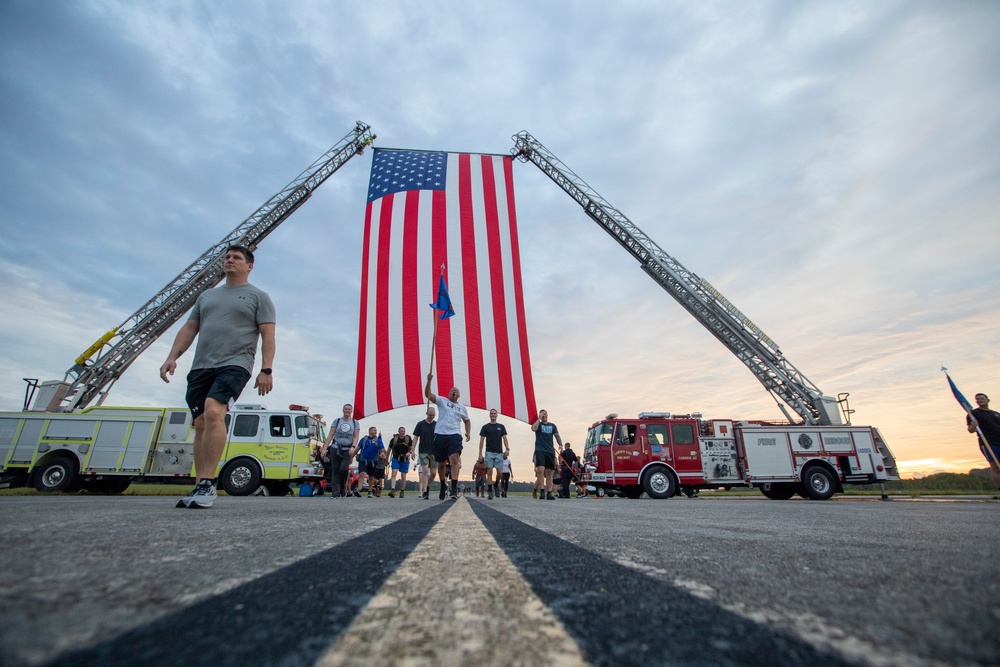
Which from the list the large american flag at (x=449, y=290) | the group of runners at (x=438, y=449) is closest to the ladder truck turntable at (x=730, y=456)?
the group of runners at (x=438, y=449)

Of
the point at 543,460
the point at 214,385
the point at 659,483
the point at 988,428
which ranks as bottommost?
the point at 659,483

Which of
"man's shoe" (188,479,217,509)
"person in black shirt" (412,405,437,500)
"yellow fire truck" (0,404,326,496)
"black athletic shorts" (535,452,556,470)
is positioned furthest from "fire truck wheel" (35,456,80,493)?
"man's shoe" (188,479,217,509)

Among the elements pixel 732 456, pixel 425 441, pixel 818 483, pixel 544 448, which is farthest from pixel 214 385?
pixel 818 483

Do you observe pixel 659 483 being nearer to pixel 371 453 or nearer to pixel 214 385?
pixel 371 453

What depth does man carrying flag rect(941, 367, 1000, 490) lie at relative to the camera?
5.88 m

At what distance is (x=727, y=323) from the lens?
50.0 ft

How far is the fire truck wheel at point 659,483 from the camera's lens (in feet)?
31.2

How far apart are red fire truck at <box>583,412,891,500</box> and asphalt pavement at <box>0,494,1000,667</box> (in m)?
9.00

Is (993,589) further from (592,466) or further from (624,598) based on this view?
(592,466)

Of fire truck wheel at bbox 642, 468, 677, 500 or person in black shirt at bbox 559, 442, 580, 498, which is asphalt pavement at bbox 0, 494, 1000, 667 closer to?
person in black shirt at bbox 559, 442, 580, 498

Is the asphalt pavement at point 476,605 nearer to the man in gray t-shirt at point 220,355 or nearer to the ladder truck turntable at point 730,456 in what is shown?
the man in gray t-shirt at point 220,355

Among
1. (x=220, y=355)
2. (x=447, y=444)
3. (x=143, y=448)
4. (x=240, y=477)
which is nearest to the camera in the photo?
(x=220, y=355)

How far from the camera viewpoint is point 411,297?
11.8m

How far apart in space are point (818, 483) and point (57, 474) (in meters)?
15.3
